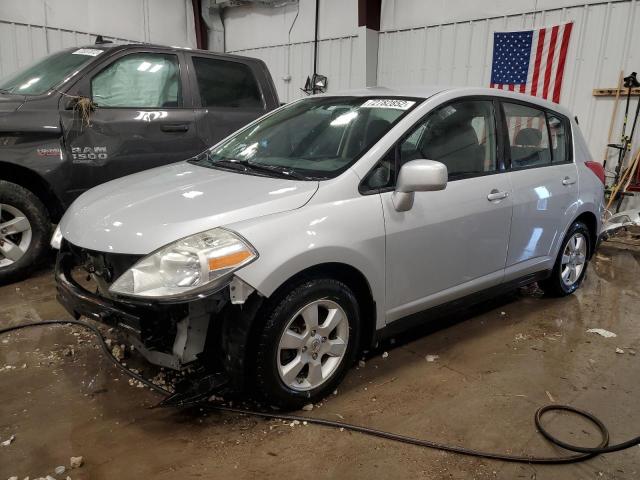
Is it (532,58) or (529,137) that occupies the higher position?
(532,58)

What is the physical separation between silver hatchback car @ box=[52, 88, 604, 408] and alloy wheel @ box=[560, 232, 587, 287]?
0.54 metres

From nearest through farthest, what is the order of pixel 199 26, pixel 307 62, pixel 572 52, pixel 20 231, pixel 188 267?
pixel 188 267
pixel 20 231
pixel 572 52
pixel 307 62
pixel 199 26

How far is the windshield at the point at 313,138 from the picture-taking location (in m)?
2.45

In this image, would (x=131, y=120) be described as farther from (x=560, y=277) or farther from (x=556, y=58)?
(x=556, y=58)

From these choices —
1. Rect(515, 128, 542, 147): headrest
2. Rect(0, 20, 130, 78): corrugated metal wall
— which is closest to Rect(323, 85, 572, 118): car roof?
Rect(515, 128, 542, 147): headrest

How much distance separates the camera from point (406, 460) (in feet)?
6.51

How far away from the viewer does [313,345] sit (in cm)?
220

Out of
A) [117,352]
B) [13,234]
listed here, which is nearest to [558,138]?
[117,352]

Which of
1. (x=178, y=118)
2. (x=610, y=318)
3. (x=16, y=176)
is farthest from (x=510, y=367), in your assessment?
(x=16, y=176)

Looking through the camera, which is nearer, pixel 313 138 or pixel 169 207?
pixel 169 207

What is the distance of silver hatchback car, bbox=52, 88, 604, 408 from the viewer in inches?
76.1

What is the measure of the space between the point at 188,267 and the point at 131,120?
2.53 m

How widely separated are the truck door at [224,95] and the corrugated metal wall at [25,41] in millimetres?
4980

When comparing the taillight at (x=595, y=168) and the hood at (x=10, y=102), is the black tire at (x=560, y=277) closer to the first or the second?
the taillight at (x=595, y=168)
